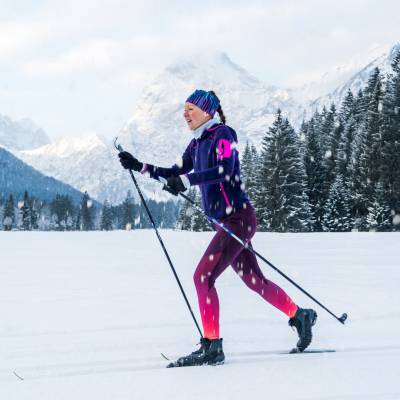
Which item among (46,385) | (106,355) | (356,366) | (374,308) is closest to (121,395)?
(46,385)

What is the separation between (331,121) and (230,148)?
169 ft

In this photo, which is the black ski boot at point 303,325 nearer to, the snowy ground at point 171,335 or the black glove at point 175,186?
the snowy ground at point 171,335

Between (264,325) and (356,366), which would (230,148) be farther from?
(264,325)

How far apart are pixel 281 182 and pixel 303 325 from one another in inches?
1397

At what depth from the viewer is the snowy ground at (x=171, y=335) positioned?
11.4 feet

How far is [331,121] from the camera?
53.3 meters

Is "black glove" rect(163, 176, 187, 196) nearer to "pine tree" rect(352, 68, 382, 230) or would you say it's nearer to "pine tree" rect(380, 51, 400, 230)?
"pine tree" rect(380, 51, 400, 230)

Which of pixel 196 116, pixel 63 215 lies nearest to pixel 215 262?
pixel 196 116

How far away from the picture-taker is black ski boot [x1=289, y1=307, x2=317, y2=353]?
4426mm

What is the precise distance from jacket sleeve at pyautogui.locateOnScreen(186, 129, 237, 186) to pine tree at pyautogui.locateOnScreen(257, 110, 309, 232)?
3405 cm

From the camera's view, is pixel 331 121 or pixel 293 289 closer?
pixel 293 289

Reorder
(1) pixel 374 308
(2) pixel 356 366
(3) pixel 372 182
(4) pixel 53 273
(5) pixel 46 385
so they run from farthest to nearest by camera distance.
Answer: (3) pixel 372 182 < (4) pixel 53 273 < (1) pixel 374 308 < (2) pixel 356 366 < (5) pixel 46 385

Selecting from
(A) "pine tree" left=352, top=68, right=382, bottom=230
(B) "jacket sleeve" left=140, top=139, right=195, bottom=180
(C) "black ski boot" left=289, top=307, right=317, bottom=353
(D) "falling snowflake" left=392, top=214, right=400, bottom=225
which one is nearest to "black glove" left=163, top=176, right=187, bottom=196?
(B) "jacket sleeve" left=140, top=139, right=195, bottom=180

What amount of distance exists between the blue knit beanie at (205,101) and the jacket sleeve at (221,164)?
280 mm
